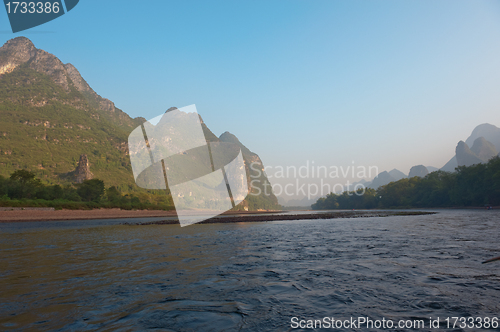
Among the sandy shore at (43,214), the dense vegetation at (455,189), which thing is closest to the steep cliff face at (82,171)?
the sandy shore at (43,214)

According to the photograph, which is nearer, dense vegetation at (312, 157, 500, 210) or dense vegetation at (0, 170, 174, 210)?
dense vegetation at (0, 170, 174, 210)

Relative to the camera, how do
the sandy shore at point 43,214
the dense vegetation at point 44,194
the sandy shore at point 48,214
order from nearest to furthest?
the sandy shore at point 43,214 < the sandy shore at point 48,214 < the dense vegetation at point 44,194

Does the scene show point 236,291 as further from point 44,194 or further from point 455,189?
point 455,189

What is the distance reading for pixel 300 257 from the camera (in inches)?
567

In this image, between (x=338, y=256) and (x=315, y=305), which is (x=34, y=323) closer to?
(x=315, y=305)

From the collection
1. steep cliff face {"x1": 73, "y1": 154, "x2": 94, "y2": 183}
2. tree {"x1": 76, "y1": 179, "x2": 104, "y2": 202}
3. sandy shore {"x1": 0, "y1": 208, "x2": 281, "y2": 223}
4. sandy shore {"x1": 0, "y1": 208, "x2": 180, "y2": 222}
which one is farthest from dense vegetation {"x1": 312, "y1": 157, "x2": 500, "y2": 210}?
steep cliff face {"x1": 73, "y1": 154, "x2": 94, "y2": 183}

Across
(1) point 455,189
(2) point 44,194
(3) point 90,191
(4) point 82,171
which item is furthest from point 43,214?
(1) point 455,189

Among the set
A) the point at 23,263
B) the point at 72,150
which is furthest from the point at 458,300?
the point at 72,150

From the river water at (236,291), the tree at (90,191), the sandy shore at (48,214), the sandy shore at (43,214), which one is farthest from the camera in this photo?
the tree at (90,191)

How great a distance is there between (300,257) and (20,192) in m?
99.0

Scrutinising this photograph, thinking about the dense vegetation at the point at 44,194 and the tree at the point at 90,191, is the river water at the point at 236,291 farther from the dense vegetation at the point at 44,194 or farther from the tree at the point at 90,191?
the tree at the point at 90,191

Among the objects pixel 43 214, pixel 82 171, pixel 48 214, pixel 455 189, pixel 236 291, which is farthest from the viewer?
pixel 82 171

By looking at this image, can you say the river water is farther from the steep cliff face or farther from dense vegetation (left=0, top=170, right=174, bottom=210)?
the steep cliff face

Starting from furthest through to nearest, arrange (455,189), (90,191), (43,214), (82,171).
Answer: (82,171), (455,189), (90,191), (43,214)
